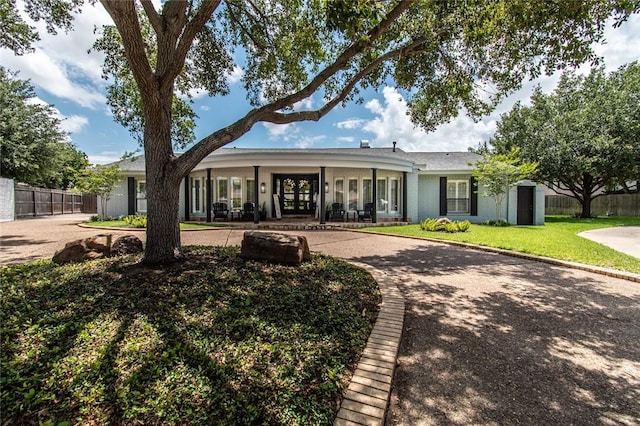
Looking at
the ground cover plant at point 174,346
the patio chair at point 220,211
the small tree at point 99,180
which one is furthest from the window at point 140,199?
the ground cover plant at point 174,346

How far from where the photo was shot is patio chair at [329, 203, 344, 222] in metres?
15.2

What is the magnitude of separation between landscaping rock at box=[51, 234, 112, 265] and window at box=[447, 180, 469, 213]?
16000 mm

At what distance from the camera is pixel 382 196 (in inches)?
643

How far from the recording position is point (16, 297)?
135 inches

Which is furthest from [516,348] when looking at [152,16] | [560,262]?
[152,16]

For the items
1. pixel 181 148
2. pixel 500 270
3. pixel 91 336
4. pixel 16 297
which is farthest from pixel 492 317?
pixel 181 148

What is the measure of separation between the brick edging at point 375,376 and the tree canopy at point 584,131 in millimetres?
17844

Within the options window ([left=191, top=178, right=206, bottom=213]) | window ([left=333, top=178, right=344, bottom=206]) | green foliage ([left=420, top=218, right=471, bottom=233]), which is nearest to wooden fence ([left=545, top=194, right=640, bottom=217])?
green foliage ([left=420, top=218, right=471, bottom=233])

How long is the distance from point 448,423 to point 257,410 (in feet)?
4.33

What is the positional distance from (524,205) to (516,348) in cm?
1579

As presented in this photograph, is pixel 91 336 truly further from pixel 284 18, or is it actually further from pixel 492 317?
pixel 284 18

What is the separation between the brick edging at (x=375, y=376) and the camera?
82.6 inches

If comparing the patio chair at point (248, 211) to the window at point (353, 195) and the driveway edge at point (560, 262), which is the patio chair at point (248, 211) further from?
the driveway edge at point (560, 262)

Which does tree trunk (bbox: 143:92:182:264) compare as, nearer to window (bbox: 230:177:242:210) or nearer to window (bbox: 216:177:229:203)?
window (bbox: 230:177:242:210)
